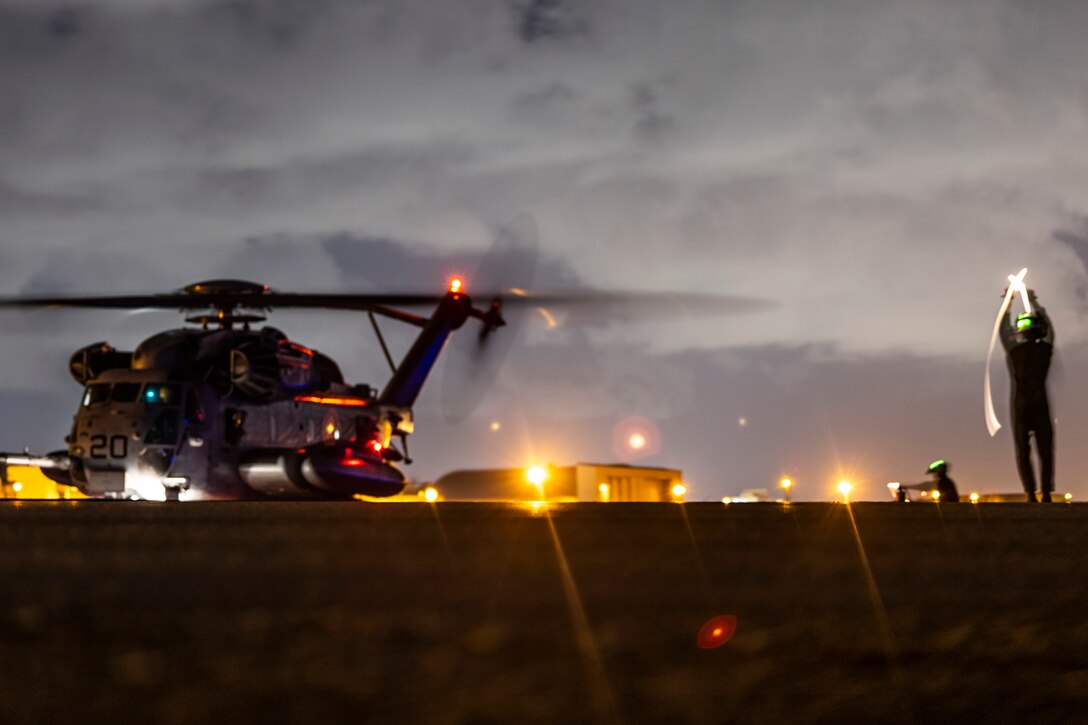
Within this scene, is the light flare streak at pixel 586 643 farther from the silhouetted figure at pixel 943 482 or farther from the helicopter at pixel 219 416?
the helicopter at pixel 219 416

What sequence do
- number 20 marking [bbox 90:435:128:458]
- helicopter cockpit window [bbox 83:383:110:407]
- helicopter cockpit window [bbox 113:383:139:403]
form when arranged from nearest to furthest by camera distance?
number 20 marking [bbox 90:435:128:458]
helicopter cockpit window [bbox 113:383:139:403]
helicopter cockpit window [bbox 83:383:110:407]

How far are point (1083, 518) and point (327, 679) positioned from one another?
647cm

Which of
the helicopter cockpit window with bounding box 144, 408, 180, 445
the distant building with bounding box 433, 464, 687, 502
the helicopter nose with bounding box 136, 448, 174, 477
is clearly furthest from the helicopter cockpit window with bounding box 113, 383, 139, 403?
the distant building with bounding box 433, 464, 687, 502

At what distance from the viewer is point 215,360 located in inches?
944

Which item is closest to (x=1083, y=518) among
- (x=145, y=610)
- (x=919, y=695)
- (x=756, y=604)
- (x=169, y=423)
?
(x=919, y=695)

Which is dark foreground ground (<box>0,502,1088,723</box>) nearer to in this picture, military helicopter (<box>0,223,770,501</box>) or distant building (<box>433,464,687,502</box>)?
military helicopter (<box>0,223,770,501</box>)

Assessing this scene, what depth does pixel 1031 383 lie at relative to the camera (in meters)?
12.9

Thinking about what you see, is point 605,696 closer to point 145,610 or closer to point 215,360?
point 145,610

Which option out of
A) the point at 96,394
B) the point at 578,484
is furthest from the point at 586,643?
the point at 578,484

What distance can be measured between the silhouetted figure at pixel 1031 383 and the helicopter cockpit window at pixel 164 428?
52.8 ft

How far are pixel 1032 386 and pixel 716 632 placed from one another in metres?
6.37

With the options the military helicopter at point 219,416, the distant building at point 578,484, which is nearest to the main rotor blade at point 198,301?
the military helicopter at point 219,416

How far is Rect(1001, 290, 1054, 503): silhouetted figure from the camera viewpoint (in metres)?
12.8

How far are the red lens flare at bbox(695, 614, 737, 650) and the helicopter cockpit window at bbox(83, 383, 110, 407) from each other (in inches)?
693
